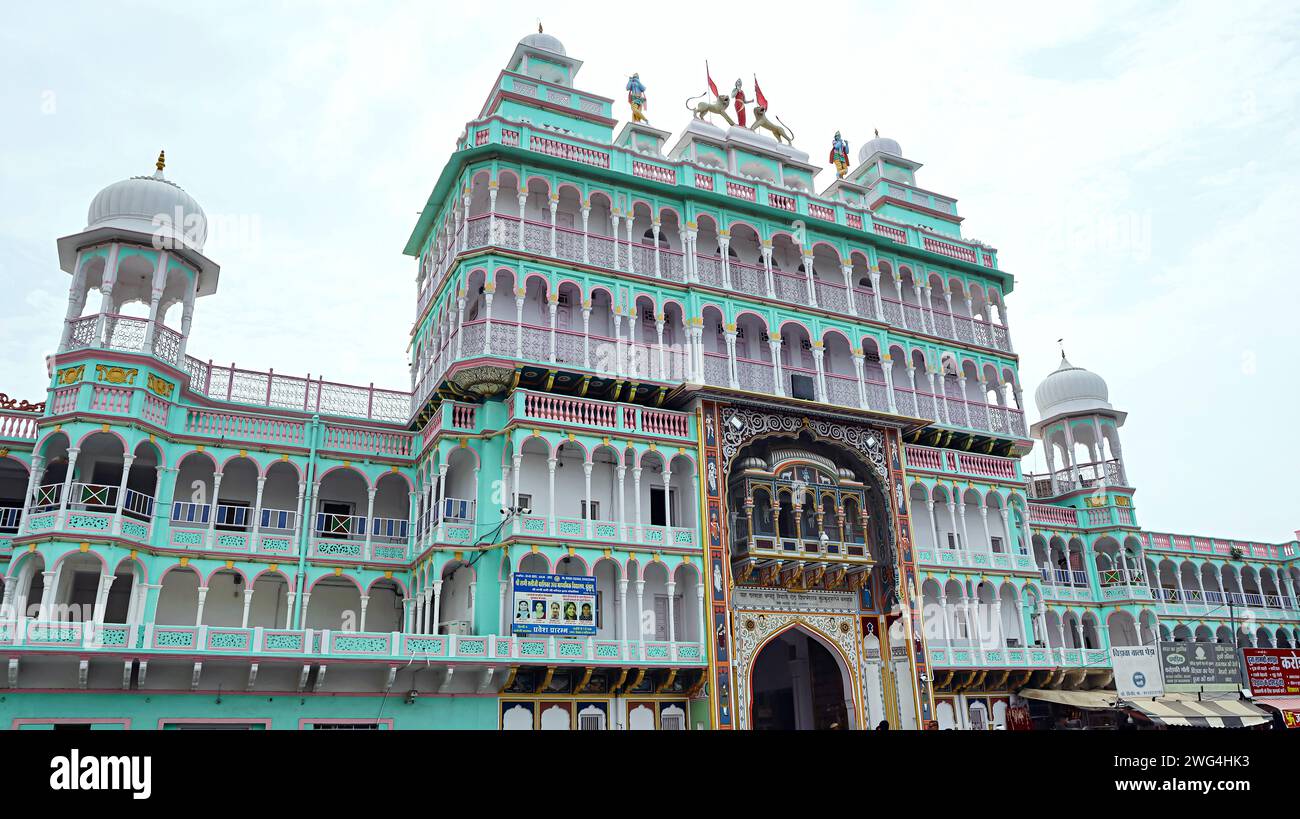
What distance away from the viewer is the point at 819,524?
31375 mm

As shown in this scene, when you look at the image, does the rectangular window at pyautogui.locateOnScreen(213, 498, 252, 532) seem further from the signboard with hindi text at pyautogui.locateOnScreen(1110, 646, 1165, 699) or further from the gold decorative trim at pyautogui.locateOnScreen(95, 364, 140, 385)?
the signboard with hindi text at pyautogui.locateOnScreen(1110, 646, 1165, 699)

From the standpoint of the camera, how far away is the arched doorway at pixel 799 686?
32.1 metres

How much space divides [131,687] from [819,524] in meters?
21.6

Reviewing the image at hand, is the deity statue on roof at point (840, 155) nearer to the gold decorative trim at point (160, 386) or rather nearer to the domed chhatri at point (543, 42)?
the domed chhatri at point (543, 42)

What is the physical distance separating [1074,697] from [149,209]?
38.7m

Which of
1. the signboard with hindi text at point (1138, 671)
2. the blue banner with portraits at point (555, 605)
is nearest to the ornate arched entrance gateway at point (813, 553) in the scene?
the blue banner with portraits at point (555, 605)

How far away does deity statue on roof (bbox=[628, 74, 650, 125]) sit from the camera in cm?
3731

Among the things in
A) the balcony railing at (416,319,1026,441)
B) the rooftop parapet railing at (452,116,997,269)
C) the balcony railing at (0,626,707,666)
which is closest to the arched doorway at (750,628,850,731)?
the balcony railing at (0,626,707,666)

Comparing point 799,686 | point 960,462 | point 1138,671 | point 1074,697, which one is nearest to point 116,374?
point 799,686

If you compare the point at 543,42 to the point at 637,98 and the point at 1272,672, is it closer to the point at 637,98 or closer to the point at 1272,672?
the point at 637,98

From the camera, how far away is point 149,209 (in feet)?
95.9

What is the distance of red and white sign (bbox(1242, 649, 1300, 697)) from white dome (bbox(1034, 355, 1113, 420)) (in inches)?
821

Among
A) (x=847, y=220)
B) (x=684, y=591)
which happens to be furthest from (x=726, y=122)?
(x=684, y=591)

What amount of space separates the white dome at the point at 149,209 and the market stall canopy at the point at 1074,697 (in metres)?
35.3
